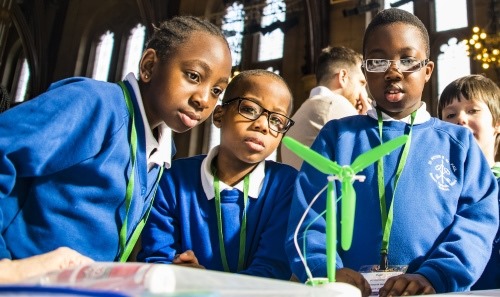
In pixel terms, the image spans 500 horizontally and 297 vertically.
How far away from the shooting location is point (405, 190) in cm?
166

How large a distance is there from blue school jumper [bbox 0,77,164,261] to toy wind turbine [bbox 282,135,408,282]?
736mm

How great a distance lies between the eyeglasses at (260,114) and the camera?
202cm

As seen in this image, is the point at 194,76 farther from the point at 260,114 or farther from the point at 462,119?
the point at 462,119

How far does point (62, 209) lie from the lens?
4.79 ft

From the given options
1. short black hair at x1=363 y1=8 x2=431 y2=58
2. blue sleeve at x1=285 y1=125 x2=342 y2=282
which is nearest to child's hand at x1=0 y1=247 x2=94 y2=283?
blue sleeve at x1=285 y1=125 x2=342 y2=282

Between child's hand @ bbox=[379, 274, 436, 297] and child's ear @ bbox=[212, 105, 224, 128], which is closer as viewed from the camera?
child's hand @ bbox=[379, 274, 436, 297]

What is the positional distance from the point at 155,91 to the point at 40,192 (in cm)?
50

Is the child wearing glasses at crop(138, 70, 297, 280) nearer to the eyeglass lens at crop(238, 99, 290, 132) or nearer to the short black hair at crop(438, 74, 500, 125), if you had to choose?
the eyeglass lens at crop(238, 99, 290, 132)

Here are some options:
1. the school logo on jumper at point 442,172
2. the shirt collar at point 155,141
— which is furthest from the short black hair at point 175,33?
the school logo on jumper at point 442,172

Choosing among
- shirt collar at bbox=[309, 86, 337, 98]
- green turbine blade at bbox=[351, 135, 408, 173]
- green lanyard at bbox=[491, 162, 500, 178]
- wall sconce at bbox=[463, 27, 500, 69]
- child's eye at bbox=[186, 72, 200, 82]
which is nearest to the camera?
green turbine blade at bbox=[351, 135, 408, 173]

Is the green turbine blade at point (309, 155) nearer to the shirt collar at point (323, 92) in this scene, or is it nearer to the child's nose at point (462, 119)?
the child's nose at point (462, 119)

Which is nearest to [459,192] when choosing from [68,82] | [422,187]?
[422,187]

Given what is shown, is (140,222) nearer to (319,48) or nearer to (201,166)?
(201,166)

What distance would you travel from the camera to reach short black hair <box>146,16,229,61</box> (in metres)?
1.77
